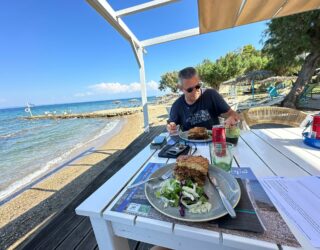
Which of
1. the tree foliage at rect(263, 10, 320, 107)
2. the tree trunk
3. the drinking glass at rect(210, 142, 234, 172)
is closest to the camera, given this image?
the drinking glass at rect(210, 142, 234, 172)

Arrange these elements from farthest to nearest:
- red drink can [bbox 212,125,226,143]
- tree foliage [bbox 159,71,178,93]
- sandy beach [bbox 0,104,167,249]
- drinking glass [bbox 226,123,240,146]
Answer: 1. tree foliage [bbox 159,71,178,93]
2. sandy beach [bbox 0,104,167,249]
3. drinking glass [bbox 226,123,240,146]
4. red drink can [bbox 212,125,226,143]

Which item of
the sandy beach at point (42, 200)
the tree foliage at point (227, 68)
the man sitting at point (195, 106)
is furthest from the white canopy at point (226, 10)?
the tree foliage at point (227, 68)

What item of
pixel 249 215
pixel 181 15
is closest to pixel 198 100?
pixel 249 215

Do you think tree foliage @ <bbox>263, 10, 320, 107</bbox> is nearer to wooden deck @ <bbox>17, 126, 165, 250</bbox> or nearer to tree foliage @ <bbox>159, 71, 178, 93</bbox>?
wooden deck @ <bbox>17, 126, 165, 250</bbox>

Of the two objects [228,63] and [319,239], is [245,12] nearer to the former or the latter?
[319,239]

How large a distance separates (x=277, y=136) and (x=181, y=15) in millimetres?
3627

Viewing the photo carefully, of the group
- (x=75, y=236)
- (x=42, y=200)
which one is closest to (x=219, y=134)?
(x=75, y=236)

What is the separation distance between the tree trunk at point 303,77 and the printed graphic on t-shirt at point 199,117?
664cm

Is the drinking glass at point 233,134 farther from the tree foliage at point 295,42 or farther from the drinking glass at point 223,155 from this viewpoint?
the tree foliage at point 295,42

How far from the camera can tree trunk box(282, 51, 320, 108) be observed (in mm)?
5965

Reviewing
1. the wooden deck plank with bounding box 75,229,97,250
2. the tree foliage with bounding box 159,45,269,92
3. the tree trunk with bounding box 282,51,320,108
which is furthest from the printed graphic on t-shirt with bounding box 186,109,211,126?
the tree foliage with bounding box 159,45,269,92

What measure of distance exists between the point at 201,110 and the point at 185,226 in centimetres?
134

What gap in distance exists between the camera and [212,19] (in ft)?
8.70

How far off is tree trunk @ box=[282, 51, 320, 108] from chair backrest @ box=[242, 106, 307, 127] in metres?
6.07
